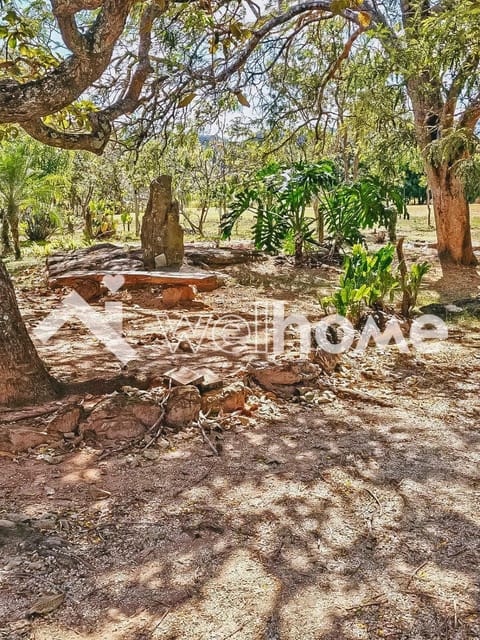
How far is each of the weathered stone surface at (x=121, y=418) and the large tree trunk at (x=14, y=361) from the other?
1.44 ft

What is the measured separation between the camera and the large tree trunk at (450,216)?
9523mm

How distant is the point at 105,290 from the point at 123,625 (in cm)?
660

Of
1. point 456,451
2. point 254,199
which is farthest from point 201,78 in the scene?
point 456,451

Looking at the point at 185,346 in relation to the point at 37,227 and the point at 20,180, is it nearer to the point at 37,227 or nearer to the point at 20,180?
the point at 20,180

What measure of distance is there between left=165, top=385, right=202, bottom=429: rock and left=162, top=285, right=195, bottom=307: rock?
3.85 metres

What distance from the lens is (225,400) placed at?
3.88 metres

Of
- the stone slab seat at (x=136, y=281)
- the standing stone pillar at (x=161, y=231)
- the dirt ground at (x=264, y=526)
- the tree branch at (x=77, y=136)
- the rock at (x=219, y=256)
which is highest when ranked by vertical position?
the tree branch at (x=77, y=136)

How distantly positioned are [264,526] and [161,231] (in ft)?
22.7

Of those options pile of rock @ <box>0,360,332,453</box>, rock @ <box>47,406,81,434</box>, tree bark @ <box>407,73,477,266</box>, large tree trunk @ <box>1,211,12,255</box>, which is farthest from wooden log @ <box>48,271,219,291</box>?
large tree trunk @ <box>1,211,12,255</box>

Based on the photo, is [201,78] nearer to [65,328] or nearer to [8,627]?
[65,328]

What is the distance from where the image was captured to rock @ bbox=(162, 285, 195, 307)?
7512mm

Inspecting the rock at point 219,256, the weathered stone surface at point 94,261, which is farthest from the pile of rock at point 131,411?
the rock at point 219,256

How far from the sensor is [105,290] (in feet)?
26.6

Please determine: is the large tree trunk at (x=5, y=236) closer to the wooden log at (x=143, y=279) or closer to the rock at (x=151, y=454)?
the wooden log at (x=143, y=279)
